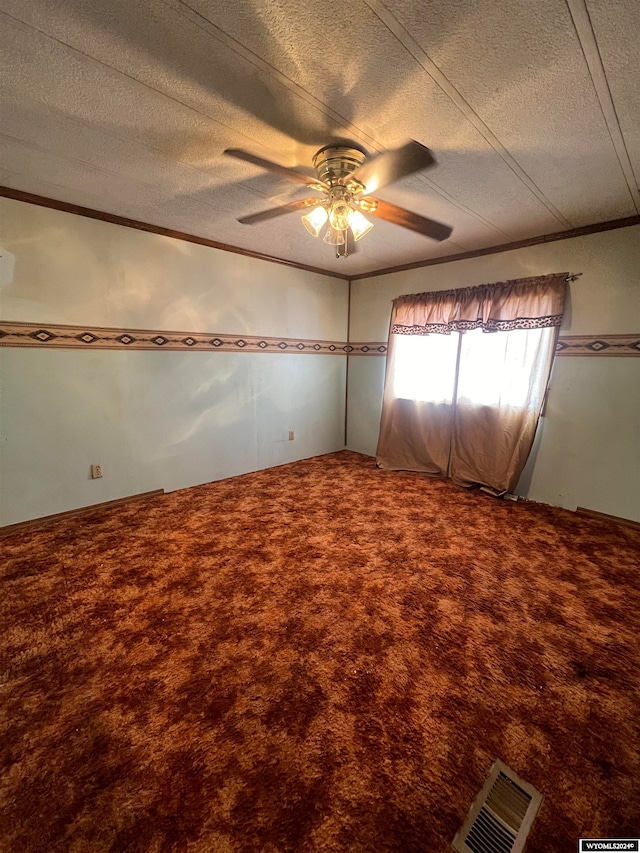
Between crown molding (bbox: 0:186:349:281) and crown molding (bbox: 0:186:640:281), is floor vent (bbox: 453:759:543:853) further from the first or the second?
crown molding (bbox: 0:186:349:281)

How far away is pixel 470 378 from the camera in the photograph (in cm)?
322

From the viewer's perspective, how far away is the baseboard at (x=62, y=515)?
7.80 ft

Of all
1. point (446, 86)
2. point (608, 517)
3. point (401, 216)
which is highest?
point (446, 86)

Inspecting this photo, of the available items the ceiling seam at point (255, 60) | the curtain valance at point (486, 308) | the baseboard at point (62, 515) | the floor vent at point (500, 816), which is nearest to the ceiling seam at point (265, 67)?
the ceiling seam at point (255, 60)

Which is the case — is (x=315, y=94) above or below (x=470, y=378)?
above

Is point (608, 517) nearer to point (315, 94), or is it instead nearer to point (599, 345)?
point (599, 345)

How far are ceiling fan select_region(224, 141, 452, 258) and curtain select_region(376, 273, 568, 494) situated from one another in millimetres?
1337

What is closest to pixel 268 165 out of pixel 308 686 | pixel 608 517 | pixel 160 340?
pixel 160 340

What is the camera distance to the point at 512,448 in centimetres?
299

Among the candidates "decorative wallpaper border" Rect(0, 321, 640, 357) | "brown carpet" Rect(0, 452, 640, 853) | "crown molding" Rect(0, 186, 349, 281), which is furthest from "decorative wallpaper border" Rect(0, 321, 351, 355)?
"brown carpet" Rect(0, 452, 640, 853)

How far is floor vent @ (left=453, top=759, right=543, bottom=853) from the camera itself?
0.90 m

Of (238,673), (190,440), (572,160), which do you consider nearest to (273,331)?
(190,440)

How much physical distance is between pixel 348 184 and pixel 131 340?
2039mm

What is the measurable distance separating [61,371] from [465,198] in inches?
118
